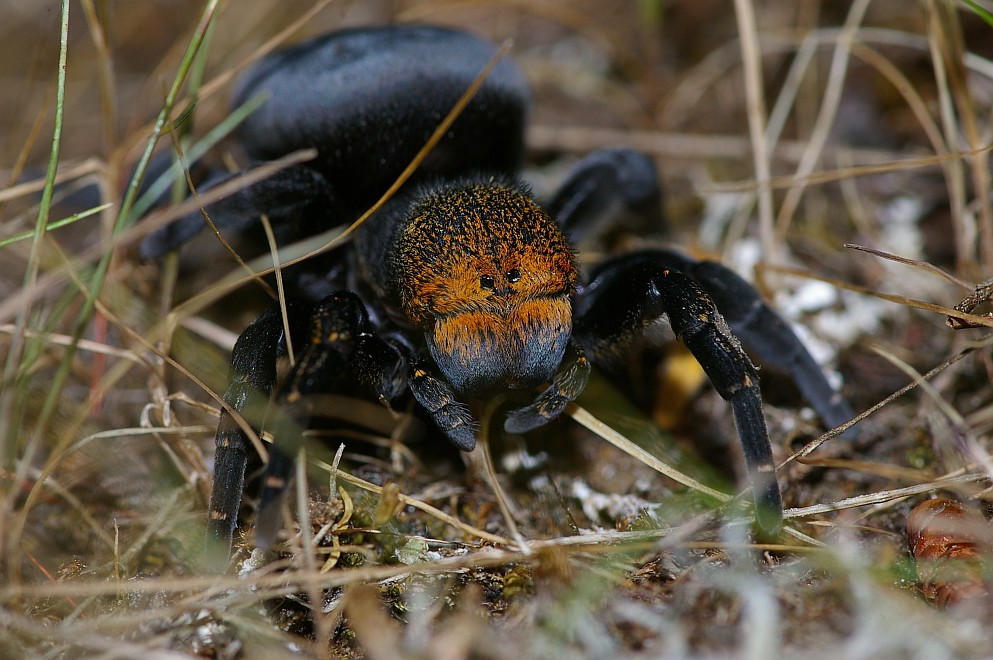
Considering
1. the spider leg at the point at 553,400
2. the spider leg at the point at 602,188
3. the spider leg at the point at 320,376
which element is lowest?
the spider leg at the point at 553,400

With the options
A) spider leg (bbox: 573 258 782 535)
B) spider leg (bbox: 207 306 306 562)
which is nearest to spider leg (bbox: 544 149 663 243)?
spider leg (bbox: 573 258 782 535)

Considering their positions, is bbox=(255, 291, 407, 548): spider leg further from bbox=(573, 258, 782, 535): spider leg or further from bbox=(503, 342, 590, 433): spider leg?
bbox=(573, 258, 782, 535): spider leg

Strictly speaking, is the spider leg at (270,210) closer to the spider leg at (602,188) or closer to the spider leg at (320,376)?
the spider leg at (320,376)

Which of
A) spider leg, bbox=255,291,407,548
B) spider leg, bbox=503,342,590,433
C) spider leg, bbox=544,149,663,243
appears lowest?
spider leg, bbox=503,342,590,433

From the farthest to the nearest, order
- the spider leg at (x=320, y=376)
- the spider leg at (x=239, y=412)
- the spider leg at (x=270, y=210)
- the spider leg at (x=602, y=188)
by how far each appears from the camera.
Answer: the spider leg at (x=602, y=188) → the spider leg at (x=270, y=210) → the spider leg at (x=239, y=412) → the spider leg at (x=320, y=376)

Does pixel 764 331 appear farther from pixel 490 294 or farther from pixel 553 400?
pixel 490 294

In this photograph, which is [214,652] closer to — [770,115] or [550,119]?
[550,119]

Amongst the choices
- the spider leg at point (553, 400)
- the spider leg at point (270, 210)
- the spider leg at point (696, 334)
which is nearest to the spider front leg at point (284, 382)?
the spider leg at point (553, 400)

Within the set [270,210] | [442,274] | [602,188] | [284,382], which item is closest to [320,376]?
[284,382]
